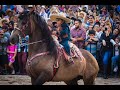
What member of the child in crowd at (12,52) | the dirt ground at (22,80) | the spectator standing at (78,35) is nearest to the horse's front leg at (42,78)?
the dirt ground at (22,80)

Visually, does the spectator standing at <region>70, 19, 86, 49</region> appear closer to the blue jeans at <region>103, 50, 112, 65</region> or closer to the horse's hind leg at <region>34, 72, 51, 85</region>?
the blue jeans at <region>103, 50, 112, 65</region>

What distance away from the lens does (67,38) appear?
6.88 metres

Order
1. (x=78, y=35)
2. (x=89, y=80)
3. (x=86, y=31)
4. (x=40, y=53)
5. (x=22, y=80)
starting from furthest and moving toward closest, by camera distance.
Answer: (x=86, y=31) < (x=78, y=35) < (x=22, y=80) < (x=89, y=80) < (x=40, y=53)

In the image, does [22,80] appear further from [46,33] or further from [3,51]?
[46,33]

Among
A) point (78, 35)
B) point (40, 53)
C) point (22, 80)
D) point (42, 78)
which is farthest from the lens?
point (78, 35)

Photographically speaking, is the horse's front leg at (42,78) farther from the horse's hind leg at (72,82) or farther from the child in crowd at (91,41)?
the child in crowd at (91,41)

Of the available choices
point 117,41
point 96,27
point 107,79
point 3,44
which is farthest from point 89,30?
point 3,44

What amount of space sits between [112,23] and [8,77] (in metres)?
2.96

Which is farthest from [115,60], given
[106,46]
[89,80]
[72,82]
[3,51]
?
[3,51]

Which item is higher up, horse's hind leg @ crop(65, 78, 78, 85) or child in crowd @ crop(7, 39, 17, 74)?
child in crowd @ crop(7, 39, 17, 74)

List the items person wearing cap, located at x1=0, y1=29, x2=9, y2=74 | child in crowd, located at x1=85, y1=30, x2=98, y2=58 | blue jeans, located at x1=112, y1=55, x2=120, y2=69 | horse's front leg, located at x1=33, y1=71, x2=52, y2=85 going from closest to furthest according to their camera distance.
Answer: horse's front leg, located at x1=33, y1=71, x2=52, y2=85, person wearing cap, located at x1=0, y1=29, x2=9, y2=74, blue jeans, located at x1=112, y1=55, x2=120, y2=69, child in crowd, located at x1=85, y1=30, x2=98, y2=58

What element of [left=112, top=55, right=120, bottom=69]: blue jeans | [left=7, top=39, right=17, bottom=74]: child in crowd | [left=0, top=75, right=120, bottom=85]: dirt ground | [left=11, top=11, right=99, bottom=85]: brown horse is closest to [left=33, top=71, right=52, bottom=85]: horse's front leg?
[left=11, top=11, right=99, bottom=85]: brown horse

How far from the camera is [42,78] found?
21.1ft

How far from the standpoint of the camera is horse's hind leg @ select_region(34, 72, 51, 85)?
21.0 feet
